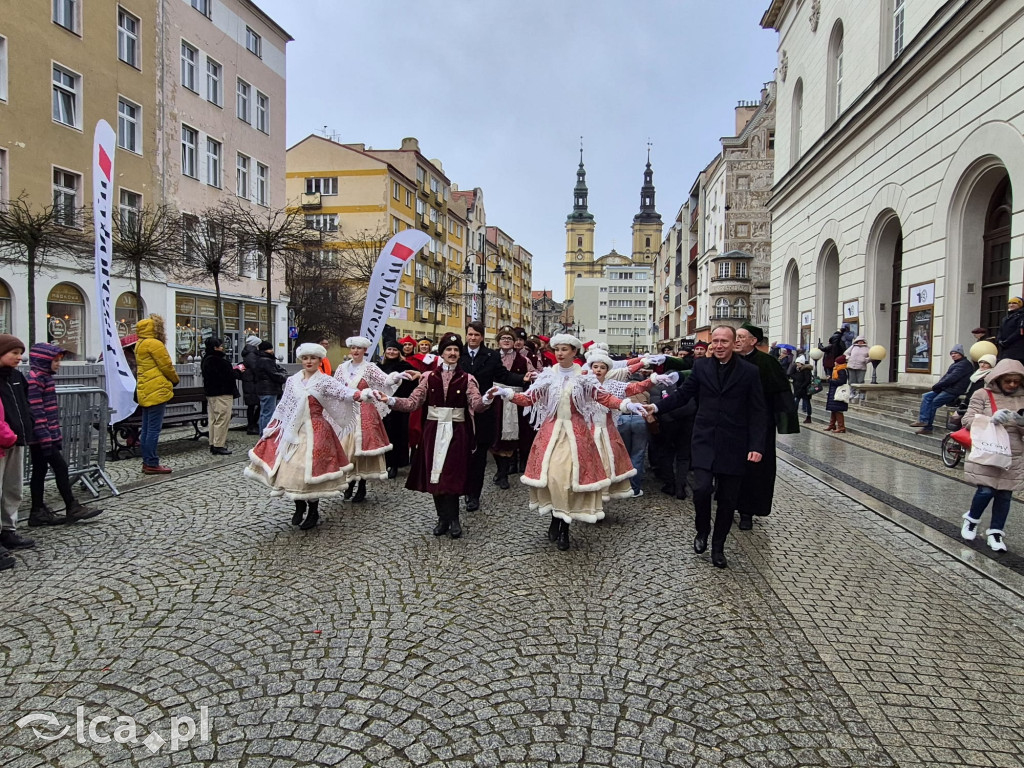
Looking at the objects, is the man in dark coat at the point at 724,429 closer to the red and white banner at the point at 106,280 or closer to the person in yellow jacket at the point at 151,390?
the red and white banner at the point at 106,280

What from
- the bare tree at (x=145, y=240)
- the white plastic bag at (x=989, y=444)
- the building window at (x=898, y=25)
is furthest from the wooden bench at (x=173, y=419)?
the building window at (x=898, y=25)

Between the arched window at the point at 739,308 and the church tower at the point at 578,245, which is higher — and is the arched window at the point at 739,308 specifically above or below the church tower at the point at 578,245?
below

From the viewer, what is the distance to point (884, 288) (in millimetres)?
18406

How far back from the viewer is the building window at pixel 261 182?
30.7 meters

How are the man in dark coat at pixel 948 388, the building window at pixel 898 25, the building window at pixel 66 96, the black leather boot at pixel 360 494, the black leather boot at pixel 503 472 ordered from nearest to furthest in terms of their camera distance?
the black leather boot at pixel 360 494 → the black leather boot at pixel 503 472 → the man in dark coat at pixel 948 388 → the building window at pixel 898 25 → the building window at pixel 66 96

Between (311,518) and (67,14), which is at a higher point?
(67,14)

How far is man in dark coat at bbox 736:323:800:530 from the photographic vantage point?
229 inches

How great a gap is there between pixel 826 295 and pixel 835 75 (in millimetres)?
7293

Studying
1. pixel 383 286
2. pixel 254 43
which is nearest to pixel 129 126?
pixel 254 43

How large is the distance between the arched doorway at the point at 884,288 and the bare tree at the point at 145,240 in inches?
740

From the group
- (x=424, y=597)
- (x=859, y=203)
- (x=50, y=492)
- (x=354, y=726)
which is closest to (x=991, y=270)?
(x=859, y=203)

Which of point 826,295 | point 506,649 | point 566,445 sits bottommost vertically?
point 506,649

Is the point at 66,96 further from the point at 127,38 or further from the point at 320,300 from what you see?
the point at 320,300

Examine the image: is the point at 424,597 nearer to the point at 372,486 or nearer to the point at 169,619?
the point at 169,619
